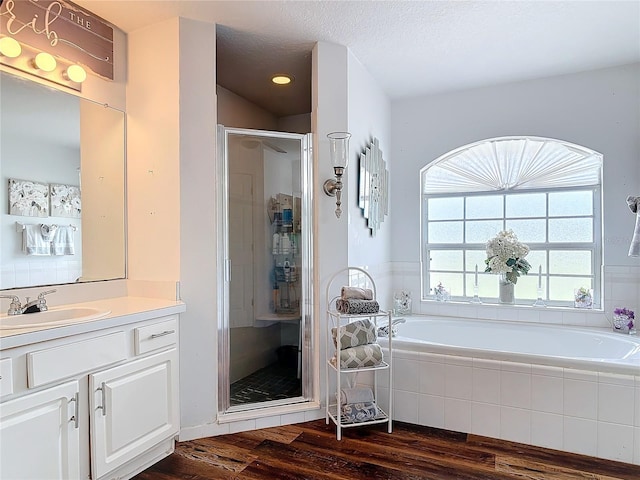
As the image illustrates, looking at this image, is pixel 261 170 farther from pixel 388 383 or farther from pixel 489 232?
pixel 489 232

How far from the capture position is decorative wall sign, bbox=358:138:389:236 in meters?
3.10

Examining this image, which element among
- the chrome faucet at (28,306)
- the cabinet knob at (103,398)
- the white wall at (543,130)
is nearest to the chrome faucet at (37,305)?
the chrome faucet at (28,306)

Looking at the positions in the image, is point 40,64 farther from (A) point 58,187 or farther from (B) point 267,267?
(B) point 267,267

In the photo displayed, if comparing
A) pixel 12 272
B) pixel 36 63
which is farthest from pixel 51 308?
pixel 36 63

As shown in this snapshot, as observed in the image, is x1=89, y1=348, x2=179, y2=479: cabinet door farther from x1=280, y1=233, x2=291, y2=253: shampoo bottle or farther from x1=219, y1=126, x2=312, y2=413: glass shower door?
x1=280, y1=233, x2=291, y2=253: shampoo bottle

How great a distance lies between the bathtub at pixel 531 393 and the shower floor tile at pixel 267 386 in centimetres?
65

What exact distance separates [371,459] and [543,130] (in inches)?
116

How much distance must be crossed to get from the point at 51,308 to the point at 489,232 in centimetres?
342

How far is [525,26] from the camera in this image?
2.54m

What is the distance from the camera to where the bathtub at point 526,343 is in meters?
2.32

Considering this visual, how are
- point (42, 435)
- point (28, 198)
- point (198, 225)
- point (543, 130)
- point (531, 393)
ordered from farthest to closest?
1. point (543, 130)
2. point (198, 225)
3. point (531, 393)
4. point (28, 198)
5. point (42, 435)

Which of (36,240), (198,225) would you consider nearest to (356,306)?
(198,225)

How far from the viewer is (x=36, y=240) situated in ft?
6.87

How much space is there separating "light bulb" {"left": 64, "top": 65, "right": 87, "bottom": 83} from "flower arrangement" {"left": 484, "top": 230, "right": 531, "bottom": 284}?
3.28 meters
